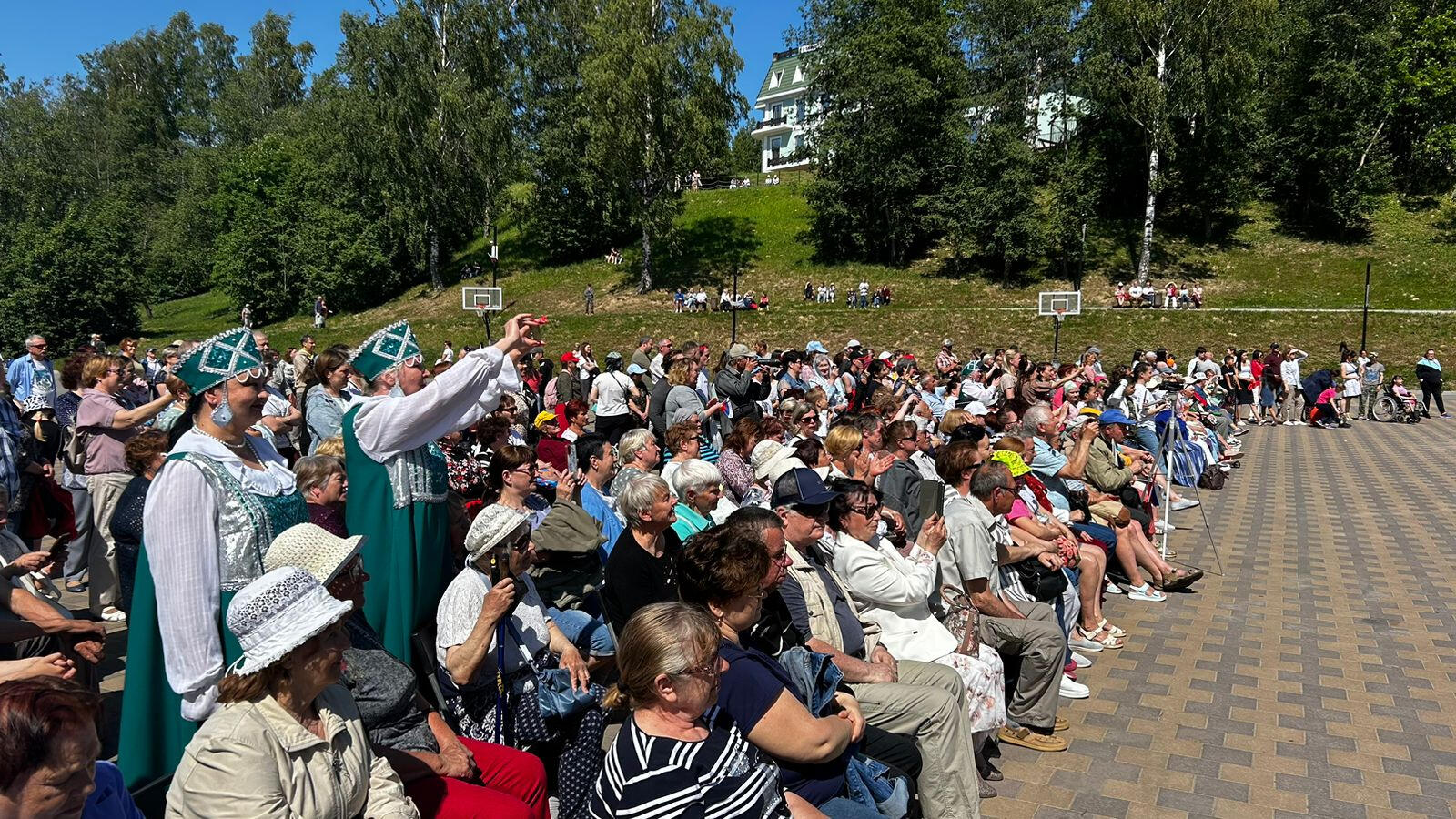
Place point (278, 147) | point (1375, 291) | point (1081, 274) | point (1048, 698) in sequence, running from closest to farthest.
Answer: point (1048, 698) → point (1375, 291) → point (1081, 274) → point (278, 147)

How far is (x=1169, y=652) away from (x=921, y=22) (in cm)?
4061

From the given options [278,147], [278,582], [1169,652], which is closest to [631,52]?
[278,147]

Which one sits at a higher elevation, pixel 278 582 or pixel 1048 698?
pixel 278 582

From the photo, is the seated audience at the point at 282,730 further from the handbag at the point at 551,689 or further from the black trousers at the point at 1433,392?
the black trousers at the point at 1433,392

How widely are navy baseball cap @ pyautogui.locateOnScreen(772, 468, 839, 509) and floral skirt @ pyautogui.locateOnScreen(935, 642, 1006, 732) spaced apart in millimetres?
966

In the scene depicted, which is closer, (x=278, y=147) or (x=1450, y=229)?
(x=1450, y=229)

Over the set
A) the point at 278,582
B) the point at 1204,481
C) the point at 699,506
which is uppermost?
the point at 278,582

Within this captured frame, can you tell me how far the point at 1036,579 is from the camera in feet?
18.7

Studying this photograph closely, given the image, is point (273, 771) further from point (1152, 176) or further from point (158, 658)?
point (1152, 176)

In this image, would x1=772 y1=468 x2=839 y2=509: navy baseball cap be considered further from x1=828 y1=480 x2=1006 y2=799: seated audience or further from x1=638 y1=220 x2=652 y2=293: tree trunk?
x1=638 y1=220 x2=652 y2=293: tree trunk

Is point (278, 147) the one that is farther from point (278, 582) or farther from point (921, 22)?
point (278, 582)

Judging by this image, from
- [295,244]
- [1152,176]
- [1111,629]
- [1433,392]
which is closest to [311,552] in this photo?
[1111,629]

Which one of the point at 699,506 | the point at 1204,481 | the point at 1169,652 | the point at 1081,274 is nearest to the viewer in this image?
the point at 699,506

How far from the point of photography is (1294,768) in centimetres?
451
